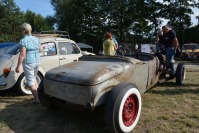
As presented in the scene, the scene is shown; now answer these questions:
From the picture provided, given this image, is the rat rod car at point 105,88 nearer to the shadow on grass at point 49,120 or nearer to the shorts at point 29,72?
the shadow on grass at point 49,120

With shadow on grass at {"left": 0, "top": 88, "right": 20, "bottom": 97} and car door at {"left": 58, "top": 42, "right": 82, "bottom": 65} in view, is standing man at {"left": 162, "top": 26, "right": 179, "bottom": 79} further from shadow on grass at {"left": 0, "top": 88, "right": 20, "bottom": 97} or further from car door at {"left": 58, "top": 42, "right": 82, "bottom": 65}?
shadow on grass at {"left": 0, "top": 88, "right": 20, "bottom": 97}

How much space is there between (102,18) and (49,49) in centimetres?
3475

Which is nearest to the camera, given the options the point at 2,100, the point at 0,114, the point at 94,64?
the point at 94,64

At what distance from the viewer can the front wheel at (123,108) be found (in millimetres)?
3643

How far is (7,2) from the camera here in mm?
38031

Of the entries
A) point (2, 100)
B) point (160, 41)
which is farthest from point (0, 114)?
point (160, 41)

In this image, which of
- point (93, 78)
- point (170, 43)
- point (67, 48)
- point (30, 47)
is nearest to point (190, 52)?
point (170, 43)

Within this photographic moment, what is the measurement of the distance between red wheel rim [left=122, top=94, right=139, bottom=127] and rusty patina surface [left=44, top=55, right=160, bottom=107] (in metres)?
0.35

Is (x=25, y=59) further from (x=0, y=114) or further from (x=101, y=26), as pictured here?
(x=101, y=26)

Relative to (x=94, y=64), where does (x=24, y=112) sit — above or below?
below

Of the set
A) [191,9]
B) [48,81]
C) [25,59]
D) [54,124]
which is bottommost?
[54,124]

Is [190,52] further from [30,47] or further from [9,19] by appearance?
[9,19]

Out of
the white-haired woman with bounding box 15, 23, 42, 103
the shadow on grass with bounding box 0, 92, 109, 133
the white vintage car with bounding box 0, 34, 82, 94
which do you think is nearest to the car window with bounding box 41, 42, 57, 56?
the white vintage car with bounding box 0, 34, 82, 94

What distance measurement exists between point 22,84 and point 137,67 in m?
3.13
